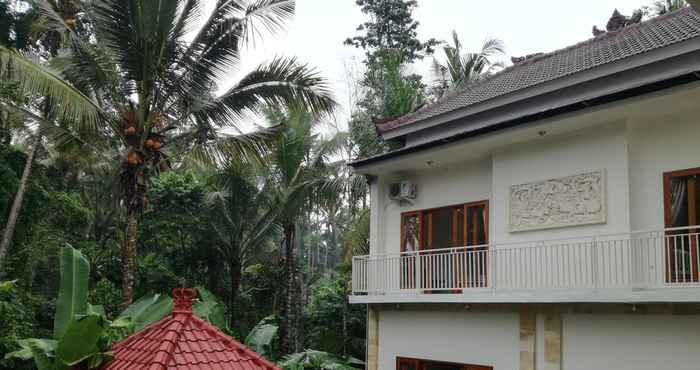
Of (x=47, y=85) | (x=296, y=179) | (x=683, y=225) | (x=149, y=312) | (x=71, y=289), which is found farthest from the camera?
(x=296, y=179)

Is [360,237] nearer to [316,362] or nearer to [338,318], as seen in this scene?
[338,318]

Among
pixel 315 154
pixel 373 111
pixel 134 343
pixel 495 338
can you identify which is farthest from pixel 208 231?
pixel 134 343

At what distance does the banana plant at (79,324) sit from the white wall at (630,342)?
550cm

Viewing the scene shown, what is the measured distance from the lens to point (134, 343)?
18.6 feet

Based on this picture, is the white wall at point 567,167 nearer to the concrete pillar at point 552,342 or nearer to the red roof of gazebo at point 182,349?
A: the concrete pillar at point 552,342

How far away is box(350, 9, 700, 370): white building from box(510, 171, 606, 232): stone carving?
0.07 feet

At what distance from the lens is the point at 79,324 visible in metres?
6.68

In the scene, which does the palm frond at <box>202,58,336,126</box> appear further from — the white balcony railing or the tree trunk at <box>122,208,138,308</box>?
the white balcony railing

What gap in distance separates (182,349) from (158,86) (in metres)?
9.11

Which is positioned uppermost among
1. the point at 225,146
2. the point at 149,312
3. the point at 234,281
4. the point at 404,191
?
the point at 225,146

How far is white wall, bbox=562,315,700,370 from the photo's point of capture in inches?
388

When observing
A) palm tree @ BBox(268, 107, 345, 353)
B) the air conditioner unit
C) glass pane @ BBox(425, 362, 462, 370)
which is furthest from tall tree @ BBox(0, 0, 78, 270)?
glass pane @ BBox(425, 362, 462, 370)

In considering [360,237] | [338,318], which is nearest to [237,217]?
[360,237]

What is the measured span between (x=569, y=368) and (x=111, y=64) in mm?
9531
